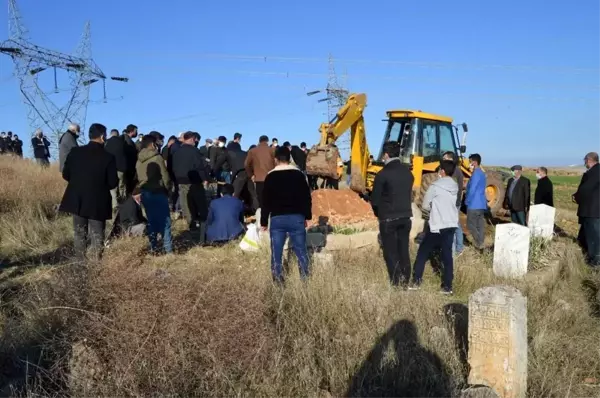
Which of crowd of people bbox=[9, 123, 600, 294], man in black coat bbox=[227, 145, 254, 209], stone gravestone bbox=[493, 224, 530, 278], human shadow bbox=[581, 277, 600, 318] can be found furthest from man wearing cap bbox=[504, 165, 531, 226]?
man in black coat bbox=[227, 145, 254, 209]

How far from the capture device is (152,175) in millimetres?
7461

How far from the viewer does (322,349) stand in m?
4.42

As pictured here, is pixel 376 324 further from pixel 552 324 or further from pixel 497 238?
pixel 497 238

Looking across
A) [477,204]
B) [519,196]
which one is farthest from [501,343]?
[519,196]

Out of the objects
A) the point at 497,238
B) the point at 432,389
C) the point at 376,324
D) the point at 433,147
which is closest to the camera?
the point at 432,389

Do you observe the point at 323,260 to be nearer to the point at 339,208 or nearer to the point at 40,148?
the point at 339,208

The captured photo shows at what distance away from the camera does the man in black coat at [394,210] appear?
6.78 m

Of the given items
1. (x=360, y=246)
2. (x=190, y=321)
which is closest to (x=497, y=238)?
(x=360, y=246)

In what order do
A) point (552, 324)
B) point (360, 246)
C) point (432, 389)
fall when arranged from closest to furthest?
1. point (432, 389)
2. point (552, 324)
3. point (360, 246)

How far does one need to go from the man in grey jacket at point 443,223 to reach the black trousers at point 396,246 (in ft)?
0.53

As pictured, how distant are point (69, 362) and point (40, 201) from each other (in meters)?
8.06

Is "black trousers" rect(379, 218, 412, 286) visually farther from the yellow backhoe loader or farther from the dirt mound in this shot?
the yellow backhoe loader

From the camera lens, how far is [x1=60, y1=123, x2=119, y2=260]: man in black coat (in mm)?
6156

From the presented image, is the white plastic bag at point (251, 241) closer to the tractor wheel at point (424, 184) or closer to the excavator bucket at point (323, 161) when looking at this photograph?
the tractor wheel at point (424, 184)
